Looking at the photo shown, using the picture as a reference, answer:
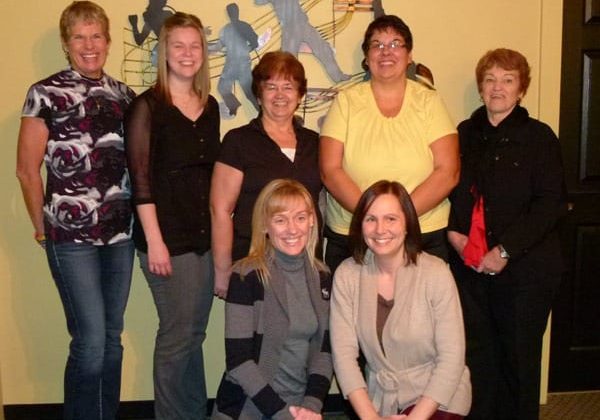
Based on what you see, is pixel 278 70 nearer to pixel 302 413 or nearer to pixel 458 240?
pixel 458 240

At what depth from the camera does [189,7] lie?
9.13 ft

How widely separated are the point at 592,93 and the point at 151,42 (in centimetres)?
206

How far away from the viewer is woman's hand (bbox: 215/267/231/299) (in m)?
2.40

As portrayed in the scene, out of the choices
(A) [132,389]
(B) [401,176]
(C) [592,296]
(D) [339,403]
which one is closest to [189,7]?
(B) [401,176]

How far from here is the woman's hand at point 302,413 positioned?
1.98 meters

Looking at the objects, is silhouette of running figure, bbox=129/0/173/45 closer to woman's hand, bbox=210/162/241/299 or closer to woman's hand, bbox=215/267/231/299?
woman's hand, bbox=210/162/241/299

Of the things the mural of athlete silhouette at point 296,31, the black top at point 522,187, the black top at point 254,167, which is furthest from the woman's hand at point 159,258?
the black top at point 522,187

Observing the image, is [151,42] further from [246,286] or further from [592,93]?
[592,93]

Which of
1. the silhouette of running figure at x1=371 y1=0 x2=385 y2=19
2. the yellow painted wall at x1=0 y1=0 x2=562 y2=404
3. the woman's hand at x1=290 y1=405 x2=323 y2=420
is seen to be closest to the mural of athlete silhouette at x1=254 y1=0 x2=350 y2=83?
the yellow painted wall at x1=0 y1=0 x2=562 y2=404

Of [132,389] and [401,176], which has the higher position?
[401,176]

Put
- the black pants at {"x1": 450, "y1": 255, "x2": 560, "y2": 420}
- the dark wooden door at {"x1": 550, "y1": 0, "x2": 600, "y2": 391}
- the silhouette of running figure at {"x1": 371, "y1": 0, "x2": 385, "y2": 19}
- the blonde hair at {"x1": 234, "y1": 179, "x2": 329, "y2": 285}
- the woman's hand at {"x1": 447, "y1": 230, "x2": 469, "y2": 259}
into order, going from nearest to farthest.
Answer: the blonde hair at {"x1": 234, "y1": 179, "x2": 329, "y2": 285}, the black pants at {"x1": 450, "y1": 255, "x2": 560, "y2": 420}, the woman's hand at {"x1": 447, "y1": 230, "x2": 469, "y2": 259}, the silhouette of running figure at {"x1": 371, "y1": 0, "x2": 385, "y2": 19}, the dark wooden door at {"x1": 550, "y1": 0, "x2": 600, "y2": 391}

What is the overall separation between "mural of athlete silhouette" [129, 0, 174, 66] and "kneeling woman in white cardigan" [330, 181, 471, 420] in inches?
51.8

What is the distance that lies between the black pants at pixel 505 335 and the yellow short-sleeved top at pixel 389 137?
330 millimetres

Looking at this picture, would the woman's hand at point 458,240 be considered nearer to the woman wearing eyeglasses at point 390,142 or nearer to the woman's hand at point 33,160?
the woman wearing eyeglasses at point 390,142
